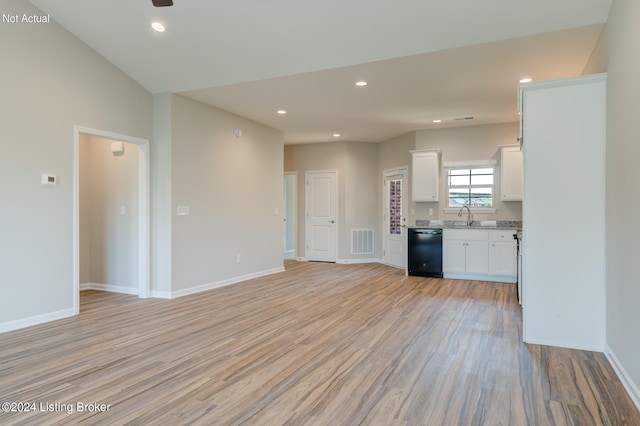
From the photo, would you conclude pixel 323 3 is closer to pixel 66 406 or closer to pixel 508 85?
pixel 508 85

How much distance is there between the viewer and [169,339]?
11.5ft

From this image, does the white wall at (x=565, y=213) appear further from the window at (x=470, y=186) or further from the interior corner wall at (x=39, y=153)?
the interior corner wall at (x=39, y=153)

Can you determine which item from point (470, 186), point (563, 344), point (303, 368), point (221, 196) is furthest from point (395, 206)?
point (303, 368)

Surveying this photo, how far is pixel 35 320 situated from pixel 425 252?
5.68 m

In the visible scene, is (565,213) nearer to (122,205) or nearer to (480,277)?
(480,277)

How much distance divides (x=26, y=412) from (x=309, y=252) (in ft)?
22.7

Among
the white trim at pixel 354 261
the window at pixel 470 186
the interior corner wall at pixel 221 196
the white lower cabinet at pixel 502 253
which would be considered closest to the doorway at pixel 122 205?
the interior corner wall at pixel 221 196

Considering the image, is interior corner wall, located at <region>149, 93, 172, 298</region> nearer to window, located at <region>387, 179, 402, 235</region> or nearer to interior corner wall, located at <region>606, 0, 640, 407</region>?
window, located at <region>387, 179, 402, 235</region>

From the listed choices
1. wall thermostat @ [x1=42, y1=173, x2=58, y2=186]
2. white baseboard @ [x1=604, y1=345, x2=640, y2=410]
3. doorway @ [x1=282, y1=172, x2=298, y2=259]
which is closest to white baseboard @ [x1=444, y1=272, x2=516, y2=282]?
white baseboard @ [x1=604, y1=345, x2=640, y2=410]

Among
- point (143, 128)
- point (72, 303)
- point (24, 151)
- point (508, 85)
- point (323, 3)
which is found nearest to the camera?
point (323, 3)

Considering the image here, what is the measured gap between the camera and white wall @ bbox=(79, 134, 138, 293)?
542 centimetres

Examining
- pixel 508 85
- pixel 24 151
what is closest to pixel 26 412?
pixel 24 151

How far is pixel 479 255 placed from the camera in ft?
21.1

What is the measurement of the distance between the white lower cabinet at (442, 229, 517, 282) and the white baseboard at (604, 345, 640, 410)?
330 centimetres
